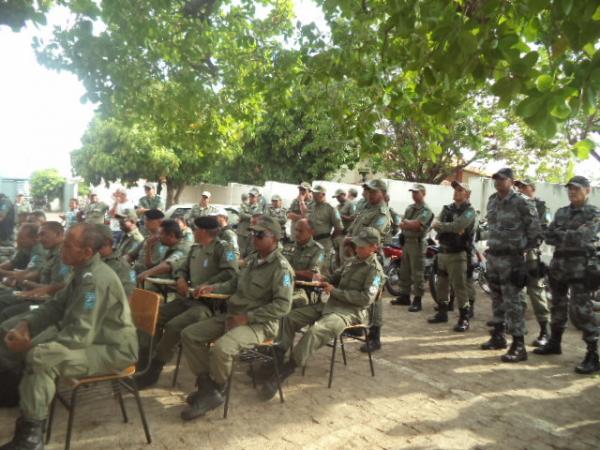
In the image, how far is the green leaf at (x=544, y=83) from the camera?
99.6 inches

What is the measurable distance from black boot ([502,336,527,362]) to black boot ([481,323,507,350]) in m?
0.36

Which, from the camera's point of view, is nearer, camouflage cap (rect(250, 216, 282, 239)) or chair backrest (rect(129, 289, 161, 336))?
chair backrest (rect(129, 289, 161, 336))

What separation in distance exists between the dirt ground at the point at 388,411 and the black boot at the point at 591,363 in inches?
4.5

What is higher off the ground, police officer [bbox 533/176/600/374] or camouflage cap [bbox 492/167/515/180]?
camouflage cap [bbox 492/167/515/180]

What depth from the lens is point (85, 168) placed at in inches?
1004

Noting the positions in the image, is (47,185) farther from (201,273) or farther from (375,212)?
(201,273)

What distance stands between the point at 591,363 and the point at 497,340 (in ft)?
3.48

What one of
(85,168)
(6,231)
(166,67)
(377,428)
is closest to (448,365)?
(377,428)

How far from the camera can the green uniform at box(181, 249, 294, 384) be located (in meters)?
4.05

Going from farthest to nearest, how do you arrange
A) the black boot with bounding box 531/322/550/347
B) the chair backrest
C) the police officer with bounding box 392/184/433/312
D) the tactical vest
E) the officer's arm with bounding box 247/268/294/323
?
1. the police officer with bounding box 392/184/433/312
2. the tactical vest
3. the black boot with bounding box 531/322/550/347
4. the officer's arm with bounding box 247/268/294/323
5. the chair backrest

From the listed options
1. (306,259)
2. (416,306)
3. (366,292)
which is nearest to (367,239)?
(366,292)

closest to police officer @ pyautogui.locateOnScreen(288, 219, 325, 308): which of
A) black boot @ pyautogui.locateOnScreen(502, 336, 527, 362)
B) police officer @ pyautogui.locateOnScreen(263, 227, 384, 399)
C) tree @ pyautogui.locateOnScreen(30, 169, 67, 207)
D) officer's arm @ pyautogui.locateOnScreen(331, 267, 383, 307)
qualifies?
police officer @ pyautogui.locateOnScreen(263, 227, 384, 399)

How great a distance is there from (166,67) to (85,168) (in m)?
20.3

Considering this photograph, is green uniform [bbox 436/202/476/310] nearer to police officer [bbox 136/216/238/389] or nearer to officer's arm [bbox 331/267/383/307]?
officer's arm [bbox 331/267/383/307]
